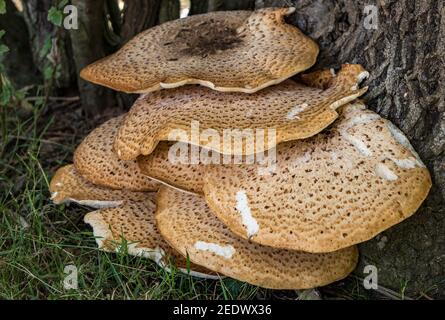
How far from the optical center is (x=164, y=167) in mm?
3641

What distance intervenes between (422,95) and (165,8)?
7.45 feet

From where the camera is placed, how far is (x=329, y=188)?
3240 millimetres

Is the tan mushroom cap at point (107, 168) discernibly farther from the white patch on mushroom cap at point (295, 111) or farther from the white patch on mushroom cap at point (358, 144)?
Result: the white patch on mushroom cap at point (358, 144)

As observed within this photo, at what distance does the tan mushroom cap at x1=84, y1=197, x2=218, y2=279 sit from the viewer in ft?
12.0

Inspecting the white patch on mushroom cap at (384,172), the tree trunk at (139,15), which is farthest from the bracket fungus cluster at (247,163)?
the tree trunk at (139,15)

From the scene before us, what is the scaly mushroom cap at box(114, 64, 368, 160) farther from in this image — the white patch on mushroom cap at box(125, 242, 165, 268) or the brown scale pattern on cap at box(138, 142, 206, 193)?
the white patch on mushroom cap at box(125, 242, 165, 268)

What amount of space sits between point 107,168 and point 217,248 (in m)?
0.96

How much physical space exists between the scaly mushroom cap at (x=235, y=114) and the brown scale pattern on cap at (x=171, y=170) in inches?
6.0

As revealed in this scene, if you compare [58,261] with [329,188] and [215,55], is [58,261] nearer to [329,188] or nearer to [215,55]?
[215,55]

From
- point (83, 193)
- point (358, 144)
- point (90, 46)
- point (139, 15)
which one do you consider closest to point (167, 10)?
point (139, 15)

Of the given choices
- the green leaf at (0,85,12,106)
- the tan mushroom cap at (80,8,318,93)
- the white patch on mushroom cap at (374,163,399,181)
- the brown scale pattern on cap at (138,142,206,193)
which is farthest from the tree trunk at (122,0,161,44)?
the white patch on mushroom cap at (374,163,399,181)

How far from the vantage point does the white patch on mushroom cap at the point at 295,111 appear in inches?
131

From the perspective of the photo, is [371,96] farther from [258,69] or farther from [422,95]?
[258,69]
